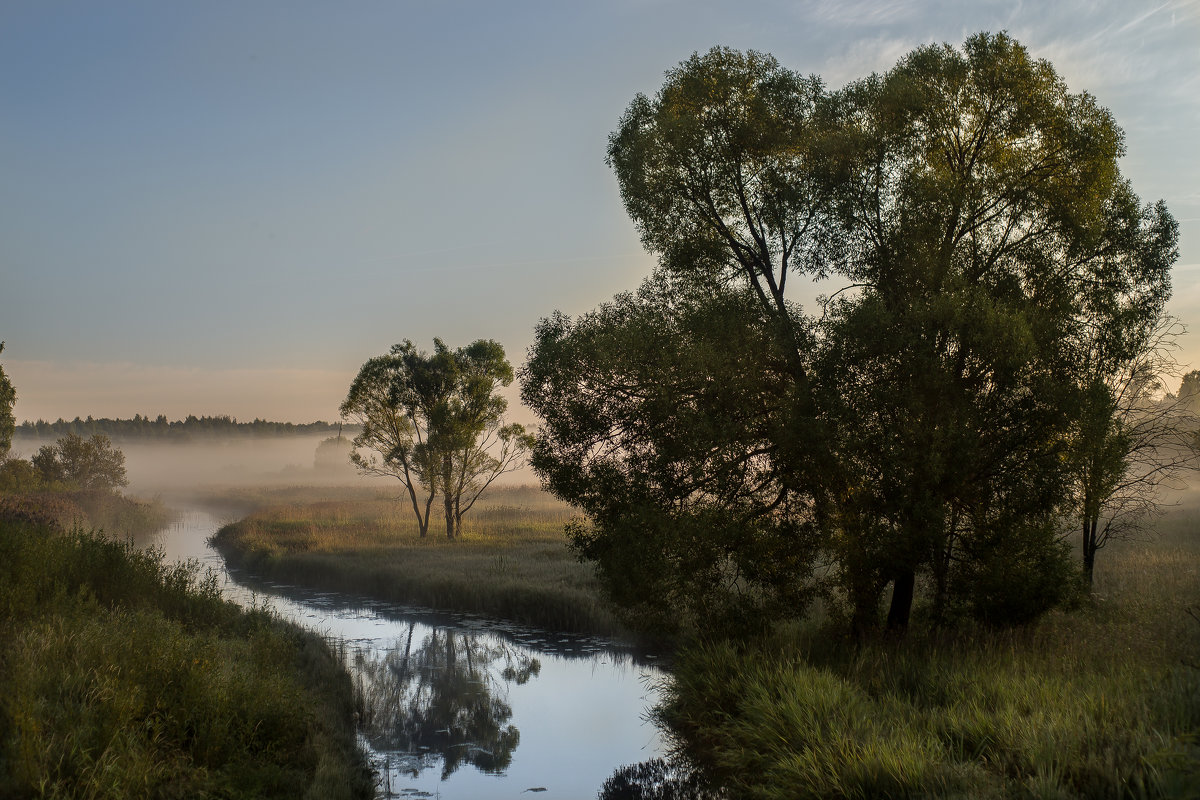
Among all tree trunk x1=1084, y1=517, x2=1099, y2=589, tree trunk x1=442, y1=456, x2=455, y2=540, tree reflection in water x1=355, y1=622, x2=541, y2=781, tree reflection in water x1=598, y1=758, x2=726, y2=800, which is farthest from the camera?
tree trunk x1=442, y1=456, x2=455, y2=540

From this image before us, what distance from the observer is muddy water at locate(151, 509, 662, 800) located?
1142 centimetres

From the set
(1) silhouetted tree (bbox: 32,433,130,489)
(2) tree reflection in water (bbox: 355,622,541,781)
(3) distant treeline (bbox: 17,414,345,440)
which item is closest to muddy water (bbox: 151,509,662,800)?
(2) tree reflection in water (bbox: 355,622,541,781)

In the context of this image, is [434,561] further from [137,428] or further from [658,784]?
[137,428]

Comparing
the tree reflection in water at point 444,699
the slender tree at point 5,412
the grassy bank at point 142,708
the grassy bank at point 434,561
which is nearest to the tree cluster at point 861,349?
the tree reflection in water at point 444,699

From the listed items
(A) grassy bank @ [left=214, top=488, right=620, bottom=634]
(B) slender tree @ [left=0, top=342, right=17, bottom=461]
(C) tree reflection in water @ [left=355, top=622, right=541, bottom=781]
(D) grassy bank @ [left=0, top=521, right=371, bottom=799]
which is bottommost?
(C) tree reflection in water @ [left=355, top=622, right=541, bottom=781]

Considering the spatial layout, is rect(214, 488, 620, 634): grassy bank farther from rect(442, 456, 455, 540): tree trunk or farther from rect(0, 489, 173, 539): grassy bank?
rect(0, 489, 173, 539): grassy bank

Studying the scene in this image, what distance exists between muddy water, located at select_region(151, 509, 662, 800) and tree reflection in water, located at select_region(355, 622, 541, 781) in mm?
25

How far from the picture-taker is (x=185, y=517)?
5959 cm

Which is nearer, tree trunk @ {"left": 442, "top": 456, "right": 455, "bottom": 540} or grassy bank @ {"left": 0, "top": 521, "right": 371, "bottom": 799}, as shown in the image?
grassy bank @ {"left": 0, "top": 521, "right": 371, "bottom": 799}

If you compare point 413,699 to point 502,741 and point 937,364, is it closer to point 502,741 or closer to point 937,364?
point 502,741

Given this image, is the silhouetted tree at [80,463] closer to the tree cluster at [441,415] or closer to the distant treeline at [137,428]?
the tree cluster at [441,415]

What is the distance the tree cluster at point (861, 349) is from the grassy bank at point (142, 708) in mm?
5522

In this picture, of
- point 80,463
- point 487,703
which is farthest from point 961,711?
point 80,463

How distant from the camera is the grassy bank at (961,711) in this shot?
24.0ft
